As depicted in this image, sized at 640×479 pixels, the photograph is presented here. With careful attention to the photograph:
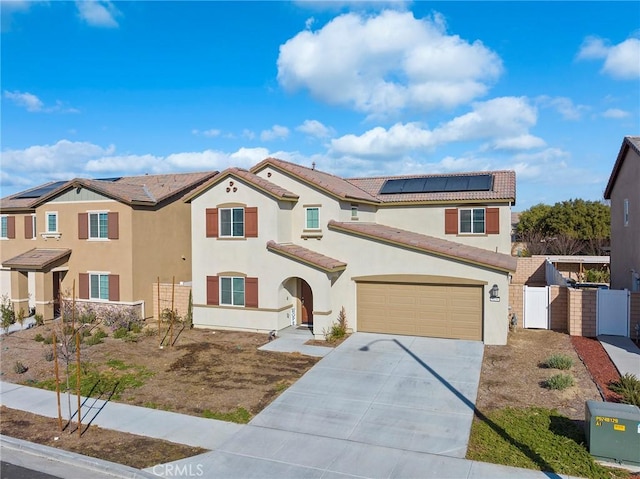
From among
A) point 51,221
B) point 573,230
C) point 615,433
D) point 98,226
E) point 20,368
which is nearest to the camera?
point 615,433

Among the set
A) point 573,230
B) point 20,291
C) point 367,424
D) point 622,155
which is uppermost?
point 622,155

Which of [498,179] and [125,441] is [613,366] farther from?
[125,441]

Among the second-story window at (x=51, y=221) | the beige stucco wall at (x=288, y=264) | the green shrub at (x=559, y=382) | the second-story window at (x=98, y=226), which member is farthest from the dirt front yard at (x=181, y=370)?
the green shrub at (x=559, y=382)

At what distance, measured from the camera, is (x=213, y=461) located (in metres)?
8.87

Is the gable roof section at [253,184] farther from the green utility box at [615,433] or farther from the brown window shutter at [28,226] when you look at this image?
the green utility box at [615,433]

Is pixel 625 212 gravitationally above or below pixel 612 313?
above

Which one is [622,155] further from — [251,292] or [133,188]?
[133,188]

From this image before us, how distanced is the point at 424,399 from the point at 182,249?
54.9 feet

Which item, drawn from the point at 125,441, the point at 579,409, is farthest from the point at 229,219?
the point at 579,409

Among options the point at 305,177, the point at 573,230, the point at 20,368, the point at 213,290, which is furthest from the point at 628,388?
the point at 573,230

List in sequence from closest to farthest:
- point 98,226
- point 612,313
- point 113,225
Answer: point 612,313 < point 113,225 < point 98,226

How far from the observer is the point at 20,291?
76.3ft

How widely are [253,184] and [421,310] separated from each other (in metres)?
8.46

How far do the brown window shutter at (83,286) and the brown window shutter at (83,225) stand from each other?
6.34 ft
